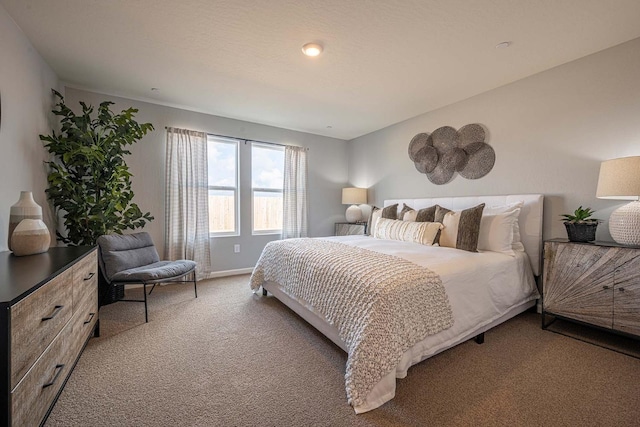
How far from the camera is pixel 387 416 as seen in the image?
4.51ft

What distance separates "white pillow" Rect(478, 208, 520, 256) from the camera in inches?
99.8

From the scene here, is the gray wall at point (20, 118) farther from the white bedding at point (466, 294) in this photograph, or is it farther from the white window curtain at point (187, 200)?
the white bedding at point (466, 294)

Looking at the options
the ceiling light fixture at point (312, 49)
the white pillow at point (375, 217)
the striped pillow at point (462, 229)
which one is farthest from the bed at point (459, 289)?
the ceiling light fixture at point (312, 49)

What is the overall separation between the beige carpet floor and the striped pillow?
81cm

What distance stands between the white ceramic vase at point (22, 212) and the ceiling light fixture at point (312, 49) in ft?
7.69

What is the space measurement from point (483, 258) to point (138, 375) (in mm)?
2716

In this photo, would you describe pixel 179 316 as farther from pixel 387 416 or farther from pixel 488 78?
pixel 488 78

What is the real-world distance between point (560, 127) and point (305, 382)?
3.28 meters

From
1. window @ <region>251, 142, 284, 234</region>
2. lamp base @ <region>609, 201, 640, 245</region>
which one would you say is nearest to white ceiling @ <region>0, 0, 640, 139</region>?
window @ <region>251, 142, 284, 234</region>

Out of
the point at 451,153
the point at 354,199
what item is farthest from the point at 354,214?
the point at 451,153

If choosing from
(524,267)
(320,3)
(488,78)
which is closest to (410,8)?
(320,3)

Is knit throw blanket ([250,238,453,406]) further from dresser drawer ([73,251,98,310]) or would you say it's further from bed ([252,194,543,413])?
dresser drawer ([73,251,98,310])

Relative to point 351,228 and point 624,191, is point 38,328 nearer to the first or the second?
point 624,191

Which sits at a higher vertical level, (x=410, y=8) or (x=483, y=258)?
(x=410, y=8)
